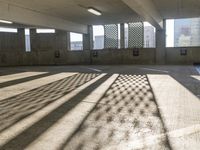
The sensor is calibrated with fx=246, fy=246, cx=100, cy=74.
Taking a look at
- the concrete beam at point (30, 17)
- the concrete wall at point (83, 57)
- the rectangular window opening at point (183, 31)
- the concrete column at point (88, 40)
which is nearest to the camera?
the concrete beam at point (30, 17)

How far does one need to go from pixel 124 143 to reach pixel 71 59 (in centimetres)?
1824

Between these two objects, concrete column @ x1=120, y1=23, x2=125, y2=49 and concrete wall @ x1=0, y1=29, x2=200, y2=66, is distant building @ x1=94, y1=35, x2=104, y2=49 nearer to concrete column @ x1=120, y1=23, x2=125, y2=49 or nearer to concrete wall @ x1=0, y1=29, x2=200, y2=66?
concrete wall @ x1=0, y1=29, x2=200, y2=66

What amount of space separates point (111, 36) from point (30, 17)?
8674 millimetres

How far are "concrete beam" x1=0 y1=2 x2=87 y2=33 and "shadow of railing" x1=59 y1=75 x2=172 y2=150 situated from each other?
8.01 metres

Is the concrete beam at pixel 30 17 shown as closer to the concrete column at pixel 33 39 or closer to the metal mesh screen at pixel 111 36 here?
the metal mesh screen at pixel 111 36

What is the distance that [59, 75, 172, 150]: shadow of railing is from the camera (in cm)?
331

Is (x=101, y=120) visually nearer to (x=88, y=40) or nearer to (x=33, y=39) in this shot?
(x=88, y=40)

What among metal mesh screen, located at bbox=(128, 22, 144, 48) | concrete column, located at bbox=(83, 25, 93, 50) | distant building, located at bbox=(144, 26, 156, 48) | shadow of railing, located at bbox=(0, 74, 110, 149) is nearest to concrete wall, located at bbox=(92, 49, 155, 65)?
metal mesh screen, located at bbox=(128, 22, 144, 48)

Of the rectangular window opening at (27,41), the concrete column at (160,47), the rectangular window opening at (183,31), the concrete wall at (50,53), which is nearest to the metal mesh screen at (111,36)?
the concrete wall at (50,53)

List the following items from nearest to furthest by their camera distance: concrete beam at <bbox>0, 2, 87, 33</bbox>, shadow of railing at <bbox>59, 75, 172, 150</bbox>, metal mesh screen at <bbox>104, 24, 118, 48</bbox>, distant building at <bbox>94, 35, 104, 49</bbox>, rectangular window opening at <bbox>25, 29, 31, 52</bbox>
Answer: shadow of railing at <bbox>59, 75, 172, 150</bbox>
concrete beam at <bbox>0, 2, 87, 33</bbox>
metal mesh screen at <bbox>104, 24, 118, 48</bbox>
rectangular window opening at <bbox>25, 29, 31, 52</bbox>
distant building at <bbox>94, 35, 104, 49</bbox>

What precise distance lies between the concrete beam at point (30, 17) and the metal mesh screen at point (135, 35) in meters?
4.92

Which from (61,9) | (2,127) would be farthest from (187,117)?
(61,9)

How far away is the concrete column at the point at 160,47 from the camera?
60.5ft

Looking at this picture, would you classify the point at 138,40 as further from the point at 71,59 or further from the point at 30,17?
the point at 30,17
